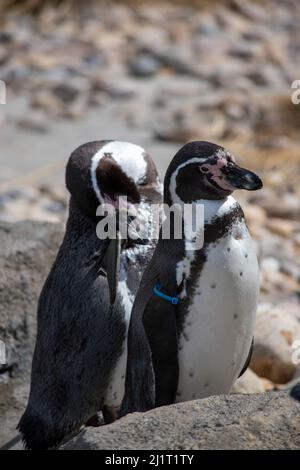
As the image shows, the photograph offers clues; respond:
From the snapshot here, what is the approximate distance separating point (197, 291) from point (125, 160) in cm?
49

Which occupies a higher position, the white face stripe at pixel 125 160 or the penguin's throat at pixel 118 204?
the white face stripe at pixel 125 160

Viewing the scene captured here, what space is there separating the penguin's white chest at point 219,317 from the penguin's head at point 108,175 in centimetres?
39

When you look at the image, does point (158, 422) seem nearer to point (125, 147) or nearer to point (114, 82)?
point (125, 147)

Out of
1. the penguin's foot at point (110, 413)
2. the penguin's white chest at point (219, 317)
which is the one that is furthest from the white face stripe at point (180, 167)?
the penguin's foot at point (110, 413)

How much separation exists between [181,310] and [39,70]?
545cm

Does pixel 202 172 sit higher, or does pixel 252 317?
pixel 202 172

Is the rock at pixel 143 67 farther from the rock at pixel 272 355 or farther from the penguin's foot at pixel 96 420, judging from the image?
the penguin's foot at pixel 96 420

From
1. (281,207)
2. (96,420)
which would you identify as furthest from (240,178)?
(281,207)

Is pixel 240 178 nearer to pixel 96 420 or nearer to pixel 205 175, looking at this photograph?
pixel 205 175

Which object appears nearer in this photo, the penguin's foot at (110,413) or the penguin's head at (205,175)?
the penguin's head at (205,175)

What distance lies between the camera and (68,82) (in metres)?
7.79

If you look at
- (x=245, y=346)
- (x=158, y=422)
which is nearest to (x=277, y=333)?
(x=245, y=346)

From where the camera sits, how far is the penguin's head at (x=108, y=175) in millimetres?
3082

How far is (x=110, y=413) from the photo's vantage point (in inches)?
126
